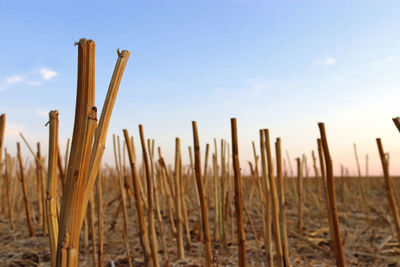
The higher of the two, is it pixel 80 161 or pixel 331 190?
pixel 80 161

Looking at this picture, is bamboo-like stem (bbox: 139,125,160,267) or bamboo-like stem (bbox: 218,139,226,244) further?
bamboo-like stem (bbox: 218,139,226,244)

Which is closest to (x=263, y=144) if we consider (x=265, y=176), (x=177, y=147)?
(x=265, y=176)

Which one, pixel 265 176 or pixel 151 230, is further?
pixel 151 230

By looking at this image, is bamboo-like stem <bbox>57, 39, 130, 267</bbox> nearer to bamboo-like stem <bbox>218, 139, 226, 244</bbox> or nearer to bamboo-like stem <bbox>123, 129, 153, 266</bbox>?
bamboo-like stem <bbox>123, 129, 153, 266</bbox>

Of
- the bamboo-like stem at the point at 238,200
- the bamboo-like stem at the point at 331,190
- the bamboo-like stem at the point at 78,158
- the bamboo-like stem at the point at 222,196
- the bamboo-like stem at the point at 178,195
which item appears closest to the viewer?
the bamboo-like stem at the point at 78,158

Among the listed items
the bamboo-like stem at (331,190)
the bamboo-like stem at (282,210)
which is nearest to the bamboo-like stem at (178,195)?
the bamboo-like stem at (282,210)

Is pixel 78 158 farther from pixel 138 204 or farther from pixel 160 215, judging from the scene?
pixel 160 215

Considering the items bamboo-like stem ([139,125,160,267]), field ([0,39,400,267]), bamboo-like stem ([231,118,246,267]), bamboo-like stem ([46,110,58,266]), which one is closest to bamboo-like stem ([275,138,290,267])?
field ([0,39,400,267])

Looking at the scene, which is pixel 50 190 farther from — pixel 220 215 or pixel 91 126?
pixel 220 215

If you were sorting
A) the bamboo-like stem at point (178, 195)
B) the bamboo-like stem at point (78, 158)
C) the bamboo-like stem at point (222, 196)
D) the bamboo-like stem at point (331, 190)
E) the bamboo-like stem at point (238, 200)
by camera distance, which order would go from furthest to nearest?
the bamboo-like stem at point (222, 196) → the bamboo-like stem at point (178, 195) → the bamboo-like stem at point (331, 190) → the bamboo-like stem at point (238, 200) → the bamboo-like stem at point (78, 158)

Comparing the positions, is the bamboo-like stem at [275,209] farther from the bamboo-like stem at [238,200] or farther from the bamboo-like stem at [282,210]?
the bamboo-like stem at [238,200]

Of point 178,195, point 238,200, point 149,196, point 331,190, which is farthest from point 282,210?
point 178,195

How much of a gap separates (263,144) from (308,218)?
2.73m

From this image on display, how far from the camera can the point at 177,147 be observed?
2.12 meters
